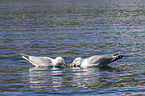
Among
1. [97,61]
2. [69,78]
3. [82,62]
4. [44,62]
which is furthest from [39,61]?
[97,61]

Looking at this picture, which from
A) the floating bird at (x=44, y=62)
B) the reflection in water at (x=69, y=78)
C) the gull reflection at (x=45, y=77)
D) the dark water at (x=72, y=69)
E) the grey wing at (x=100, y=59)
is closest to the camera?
the dark water at (x=72, y=69)

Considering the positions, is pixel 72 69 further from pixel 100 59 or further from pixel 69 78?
pixel 69 78

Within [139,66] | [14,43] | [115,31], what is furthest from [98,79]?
[115,31]

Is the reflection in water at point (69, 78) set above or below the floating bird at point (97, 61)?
below

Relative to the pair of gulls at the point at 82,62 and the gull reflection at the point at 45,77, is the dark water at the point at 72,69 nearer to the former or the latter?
the gull reflection at the point at 45,77

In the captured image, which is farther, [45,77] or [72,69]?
[72,69]

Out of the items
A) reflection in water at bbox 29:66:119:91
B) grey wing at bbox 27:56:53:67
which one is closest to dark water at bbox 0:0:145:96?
reflection in water at bbox 29:66:119:91

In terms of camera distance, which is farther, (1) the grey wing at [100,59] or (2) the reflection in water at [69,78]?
(1) the grey wing at [100,59]

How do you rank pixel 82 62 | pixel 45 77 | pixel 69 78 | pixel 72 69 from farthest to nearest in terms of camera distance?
pixel 82 62 < pixel 72 69 < pixel 45 77 < pixel 69 78

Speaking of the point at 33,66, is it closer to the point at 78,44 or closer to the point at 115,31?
the point at 78,44

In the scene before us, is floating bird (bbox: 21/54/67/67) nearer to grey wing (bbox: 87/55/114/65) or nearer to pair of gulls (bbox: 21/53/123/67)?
pair of gulls (bbox: 21/53/123/67)

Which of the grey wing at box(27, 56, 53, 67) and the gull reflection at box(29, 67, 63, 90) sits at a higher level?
the grey wing at box(27, 56, 53, 67)

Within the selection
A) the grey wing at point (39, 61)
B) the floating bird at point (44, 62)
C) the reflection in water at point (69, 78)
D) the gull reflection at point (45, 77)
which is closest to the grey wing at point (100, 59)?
the reflection in water at point (69, 78)

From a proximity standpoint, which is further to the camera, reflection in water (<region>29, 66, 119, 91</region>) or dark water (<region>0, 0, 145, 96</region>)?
reflection in water (<region>29, 66, 119, 91</region>)
